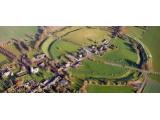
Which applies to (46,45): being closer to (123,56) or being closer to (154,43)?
(123,56)

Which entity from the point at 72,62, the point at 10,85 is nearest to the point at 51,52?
the point at 72,62

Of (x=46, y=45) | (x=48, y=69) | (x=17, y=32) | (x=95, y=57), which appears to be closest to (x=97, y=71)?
(x=95, y=57)

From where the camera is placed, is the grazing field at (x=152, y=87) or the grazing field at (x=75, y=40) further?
the grazing field at (x=75, y=40)

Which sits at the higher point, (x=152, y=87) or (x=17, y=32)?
(x=17, y=32)

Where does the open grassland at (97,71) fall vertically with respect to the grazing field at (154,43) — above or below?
below

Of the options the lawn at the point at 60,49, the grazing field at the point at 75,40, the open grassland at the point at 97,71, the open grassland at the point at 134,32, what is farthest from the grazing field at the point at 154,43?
the lawn at the point at 60,49

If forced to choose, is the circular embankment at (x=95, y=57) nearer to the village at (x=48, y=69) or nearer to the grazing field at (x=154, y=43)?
the village at (x=48, y=69)

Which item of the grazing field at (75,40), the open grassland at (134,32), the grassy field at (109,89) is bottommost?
the grassy field at (109,89)
